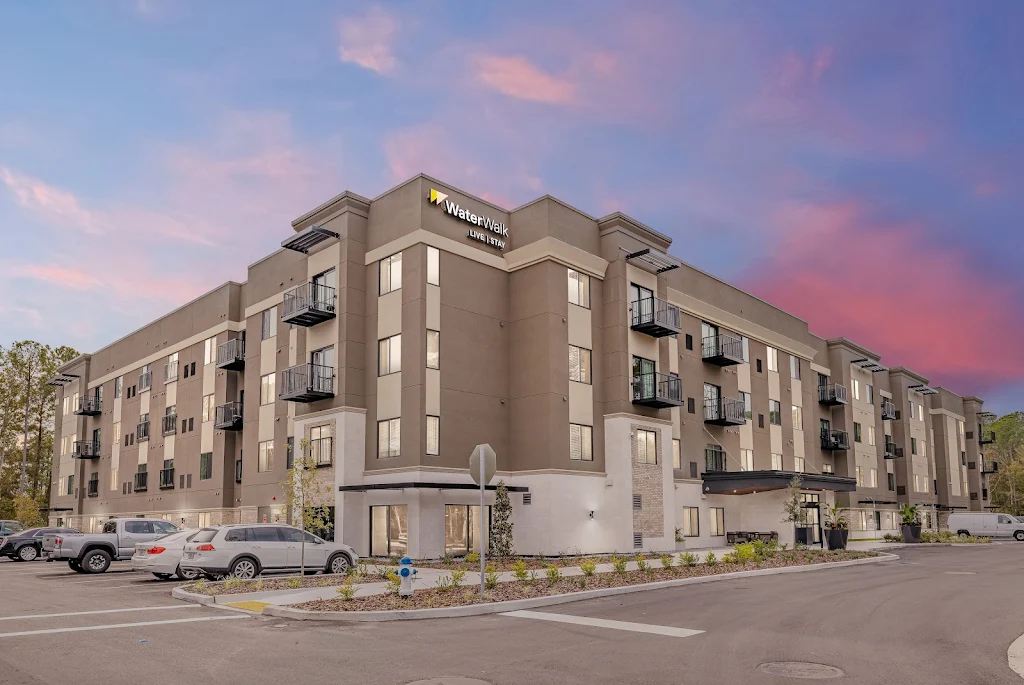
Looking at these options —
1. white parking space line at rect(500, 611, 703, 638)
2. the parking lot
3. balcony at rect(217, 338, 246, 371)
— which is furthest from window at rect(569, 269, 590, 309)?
white parking space line at rect(500, 611, 703, 638)

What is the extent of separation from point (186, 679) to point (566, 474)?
26.0 meters

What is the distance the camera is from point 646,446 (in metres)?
38.6

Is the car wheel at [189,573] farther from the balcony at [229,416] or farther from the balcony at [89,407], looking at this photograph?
the balcony at [89,407]

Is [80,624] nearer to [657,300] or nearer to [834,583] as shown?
[834,583]

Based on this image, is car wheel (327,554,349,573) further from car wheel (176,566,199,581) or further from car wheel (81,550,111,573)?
car wheel (81,550,111,573)

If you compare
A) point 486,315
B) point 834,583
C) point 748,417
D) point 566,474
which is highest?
point 486,315

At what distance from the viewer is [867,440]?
66562 millimetres

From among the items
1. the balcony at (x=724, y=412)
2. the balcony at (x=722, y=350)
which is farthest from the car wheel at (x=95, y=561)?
the balcony at (x=722, y=350)

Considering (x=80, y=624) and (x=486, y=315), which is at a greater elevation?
(x=486, y=315)

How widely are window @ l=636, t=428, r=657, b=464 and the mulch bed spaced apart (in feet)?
35.5

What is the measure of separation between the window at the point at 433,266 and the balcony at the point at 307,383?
21.0 ft

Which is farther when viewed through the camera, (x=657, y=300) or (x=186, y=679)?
(x=657, y=300)

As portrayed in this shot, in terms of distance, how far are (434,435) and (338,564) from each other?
9.40m

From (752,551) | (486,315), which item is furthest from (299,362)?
(752,551)
